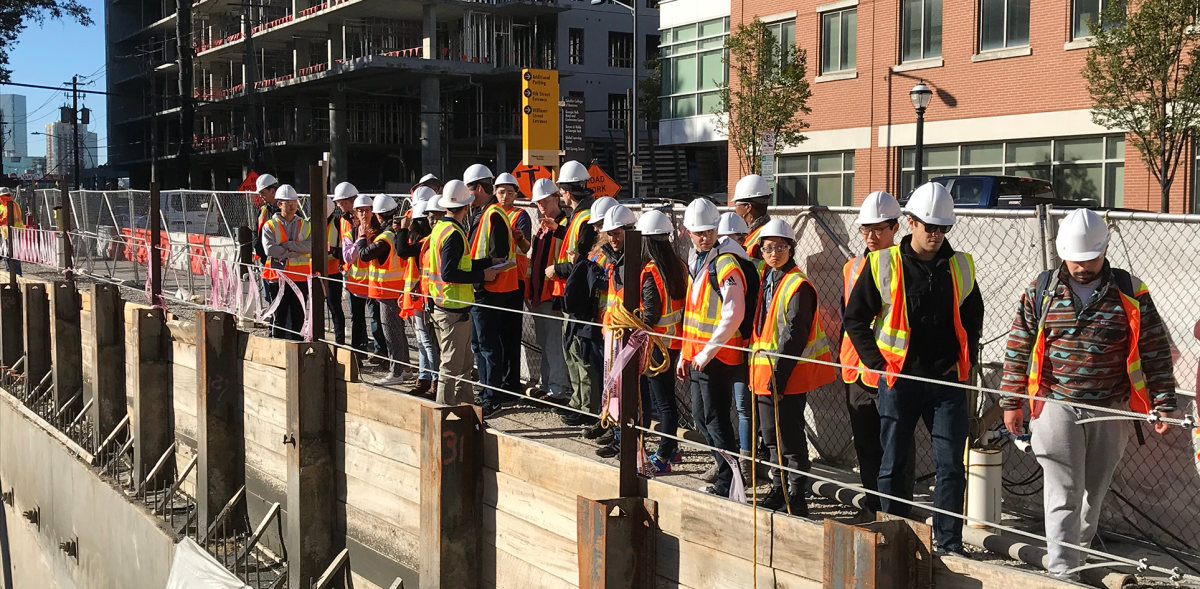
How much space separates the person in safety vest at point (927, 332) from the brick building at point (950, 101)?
1941 centimetres

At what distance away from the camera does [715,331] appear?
665 centimetres

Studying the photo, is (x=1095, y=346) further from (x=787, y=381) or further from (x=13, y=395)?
(x=13, y=395)

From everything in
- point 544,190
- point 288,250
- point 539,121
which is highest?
point 539,121

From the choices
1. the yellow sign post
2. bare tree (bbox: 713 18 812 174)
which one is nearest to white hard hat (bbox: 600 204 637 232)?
the yellow sign post

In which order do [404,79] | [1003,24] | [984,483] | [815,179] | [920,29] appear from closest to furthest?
1. [984,483]
2. [1003,24]
3. [920,29]
4. [815,179]
5. [404,79]

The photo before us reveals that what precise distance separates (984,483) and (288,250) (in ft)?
26.4

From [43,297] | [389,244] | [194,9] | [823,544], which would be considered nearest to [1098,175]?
[389,244]

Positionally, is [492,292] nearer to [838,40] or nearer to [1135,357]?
Result: [1135,357]

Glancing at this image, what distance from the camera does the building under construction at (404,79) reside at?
2098 inches

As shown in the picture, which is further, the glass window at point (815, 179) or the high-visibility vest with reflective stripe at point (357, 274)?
the glass window at point (815, 179)

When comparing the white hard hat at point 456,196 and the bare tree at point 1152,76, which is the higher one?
the bare tree at point 1152,76

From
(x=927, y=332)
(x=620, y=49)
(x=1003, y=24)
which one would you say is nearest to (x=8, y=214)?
(x=927, y=332)

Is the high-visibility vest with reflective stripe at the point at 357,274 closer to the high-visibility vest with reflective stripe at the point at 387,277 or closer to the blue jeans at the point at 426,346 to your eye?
the high-visibility vest with reflective stripe at the point at 387,277

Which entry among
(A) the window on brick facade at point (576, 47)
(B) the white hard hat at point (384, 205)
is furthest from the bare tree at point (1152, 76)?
(A) the window on brick facade at point (576, 47)
